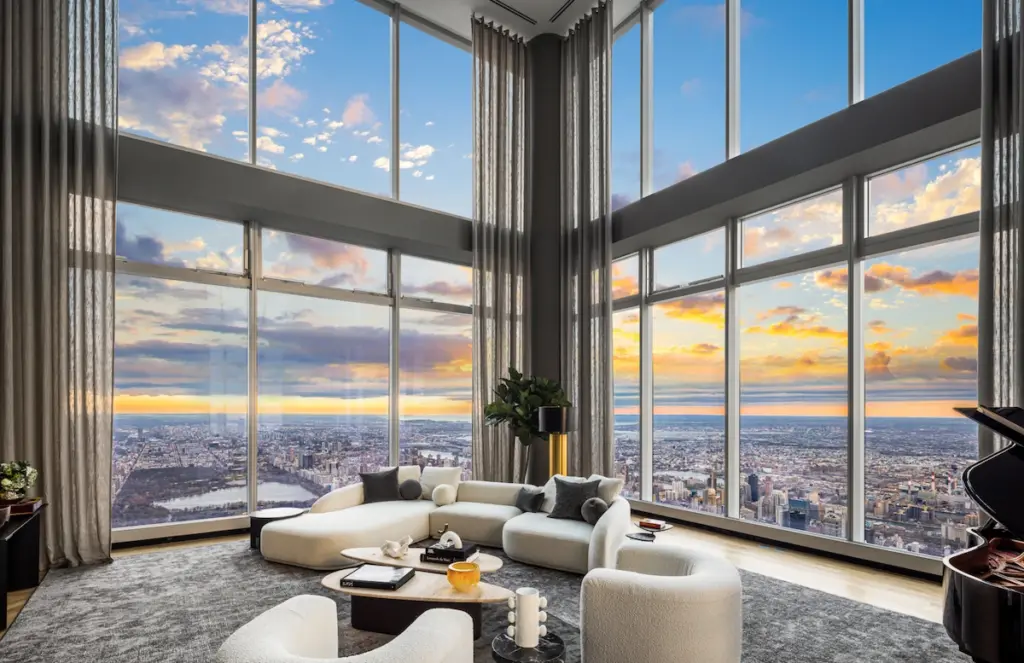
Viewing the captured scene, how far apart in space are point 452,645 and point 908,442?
4.95m

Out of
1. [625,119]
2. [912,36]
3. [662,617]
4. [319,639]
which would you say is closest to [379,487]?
[319,639]

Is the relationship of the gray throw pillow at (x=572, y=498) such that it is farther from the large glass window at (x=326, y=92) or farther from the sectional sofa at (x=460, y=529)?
the large glass window at (x=326, y=92)

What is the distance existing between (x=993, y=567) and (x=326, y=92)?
26.3ft

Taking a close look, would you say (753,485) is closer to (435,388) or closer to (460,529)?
(460,529)

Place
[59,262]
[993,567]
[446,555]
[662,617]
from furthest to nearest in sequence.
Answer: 1. [59,262]
2. [446,555]
3. [662,617]
4. [993,567]

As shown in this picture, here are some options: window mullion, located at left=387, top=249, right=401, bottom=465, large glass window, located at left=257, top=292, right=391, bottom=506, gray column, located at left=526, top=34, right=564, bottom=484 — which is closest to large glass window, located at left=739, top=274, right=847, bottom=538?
gray column, located at left=526, top=34, right=564, bottom=484

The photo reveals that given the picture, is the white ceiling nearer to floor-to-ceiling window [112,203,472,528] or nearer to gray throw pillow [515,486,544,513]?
floor-to-ceiling window [112,203,472,528]

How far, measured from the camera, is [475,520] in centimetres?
606

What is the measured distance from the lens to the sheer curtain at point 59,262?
5.36 m

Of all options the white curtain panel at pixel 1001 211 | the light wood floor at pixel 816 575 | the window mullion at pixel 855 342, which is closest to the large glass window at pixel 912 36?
the white curtain panel at pixel 1001 211

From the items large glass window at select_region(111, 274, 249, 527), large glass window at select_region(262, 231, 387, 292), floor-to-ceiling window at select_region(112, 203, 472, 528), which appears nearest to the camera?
large glass window at select_region(111, 274, 249, 527)

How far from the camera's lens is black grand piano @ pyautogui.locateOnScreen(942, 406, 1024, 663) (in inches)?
86.4

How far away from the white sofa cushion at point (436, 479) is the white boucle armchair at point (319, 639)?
164 inches

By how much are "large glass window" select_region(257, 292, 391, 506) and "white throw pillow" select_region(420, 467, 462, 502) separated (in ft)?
4.67
